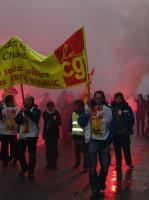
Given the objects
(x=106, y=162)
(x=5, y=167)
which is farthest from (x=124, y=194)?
(x=5, y=167)

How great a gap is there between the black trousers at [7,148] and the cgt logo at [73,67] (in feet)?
9.07

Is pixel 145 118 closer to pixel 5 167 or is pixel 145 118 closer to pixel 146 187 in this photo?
pixel 5 167

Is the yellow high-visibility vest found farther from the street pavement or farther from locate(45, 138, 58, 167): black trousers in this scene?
the street pavement

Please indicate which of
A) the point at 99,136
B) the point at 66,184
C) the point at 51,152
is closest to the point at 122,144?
the point at 51,152

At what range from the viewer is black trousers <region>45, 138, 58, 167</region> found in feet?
38.6

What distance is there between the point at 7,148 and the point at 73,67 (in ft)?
10.8

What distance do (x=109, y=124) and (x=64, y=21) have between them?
43.4 ft

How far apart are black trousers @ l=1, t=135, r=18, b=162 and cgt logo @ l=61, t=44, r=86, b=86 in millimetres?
2764

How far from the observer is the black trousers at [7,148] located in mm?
11992

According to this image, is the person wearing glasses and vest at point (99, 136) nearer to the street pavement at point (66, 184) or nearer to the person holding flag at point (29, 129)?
the street pavement at point (66, 184)

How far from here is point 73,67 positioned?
947 centimetres

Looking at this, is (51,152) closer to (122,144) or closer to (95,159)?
(122,144)

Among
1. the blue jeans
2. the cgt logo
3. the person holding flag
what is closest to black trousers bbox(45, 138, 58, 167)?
the person holding flag

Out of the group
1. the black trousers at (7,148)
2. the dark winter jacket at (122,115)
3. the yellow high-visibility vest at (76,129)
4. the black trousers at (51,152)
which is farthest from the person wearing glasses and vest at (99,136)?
the black trousers at (7,148)
